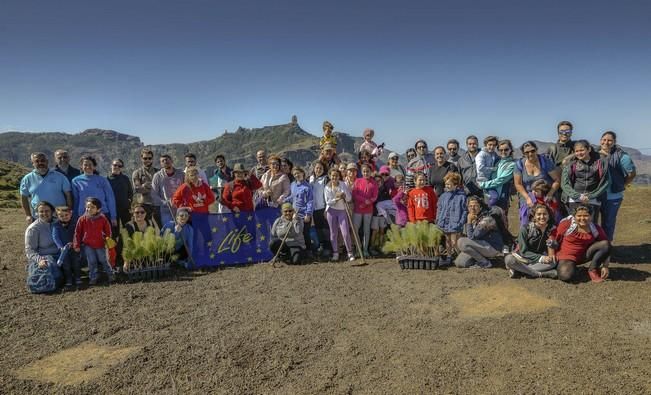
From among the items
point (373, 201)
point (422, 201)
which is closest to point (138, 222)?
point (373, 201)

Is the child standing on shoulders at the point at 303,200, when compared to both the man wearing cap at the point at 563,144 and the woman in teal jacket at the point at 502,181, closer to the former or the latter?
the woman in teal jacket at the point at 502,181

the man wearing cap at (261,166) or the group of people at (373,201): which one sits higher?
the man wearing cap at (261,166)

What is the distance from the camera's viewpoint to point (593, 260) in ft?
20.1

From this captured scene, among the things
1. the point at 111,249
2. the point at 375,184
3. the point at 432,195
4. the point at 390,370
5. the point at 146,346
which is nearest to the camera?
the point at 390,370

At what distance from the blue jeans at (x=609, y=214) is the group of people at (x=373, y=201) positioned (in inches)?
0.7

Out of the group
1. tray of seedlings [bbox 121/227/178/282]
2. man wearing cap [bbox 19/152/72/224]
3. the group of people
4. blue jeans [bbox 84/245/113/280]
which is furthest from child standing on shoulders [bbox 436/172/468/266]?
man wearing cap [bbox 19/152/72/224]

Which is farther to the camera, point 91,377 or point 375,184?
point 375,184

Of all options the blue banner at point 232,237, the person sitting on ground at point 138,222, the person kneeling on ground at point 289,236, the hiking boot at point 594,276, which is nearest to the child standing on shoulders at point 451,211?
the hiking boot at point 594,276

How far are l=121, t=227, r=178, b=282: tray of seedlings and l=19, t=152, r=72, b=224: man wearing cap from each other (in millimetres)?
1426

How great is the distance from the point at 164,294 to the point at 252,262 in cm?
229

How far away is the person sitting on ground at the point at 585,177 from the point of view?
6.71 metres

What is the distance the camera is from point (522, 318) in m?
4.86

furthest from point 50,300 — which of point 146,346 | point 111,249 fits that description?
point 146,346

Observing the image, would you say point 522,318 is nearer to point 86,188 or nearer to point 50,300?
point 50,300
